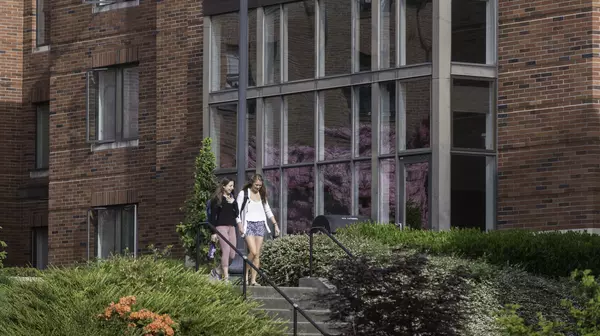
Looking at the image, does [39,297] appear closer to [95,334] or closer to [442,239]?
[95,334]

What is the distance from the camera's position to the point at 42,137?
38875mm

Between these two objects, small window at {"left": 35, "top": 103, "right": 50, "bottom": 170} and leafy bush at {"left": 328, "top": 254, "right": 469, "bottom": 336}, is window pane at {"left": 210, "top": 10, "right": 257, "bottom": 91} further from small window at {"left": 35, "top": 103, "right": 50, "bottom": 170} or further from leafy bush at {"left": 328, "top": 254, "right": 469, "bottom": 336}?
leafy bush at {"left": 328, "top": 254, "right": 469, "bottom": 336}

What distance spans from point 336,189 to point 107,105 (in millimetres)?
8251

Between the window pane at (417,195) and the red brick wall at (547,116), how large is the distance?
4.44ft

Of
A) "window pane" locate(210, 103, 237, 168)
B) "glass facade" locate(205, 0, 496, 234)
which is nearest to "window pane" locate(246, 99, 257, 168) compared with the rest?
"glass facade" locate(205, 0, 496, 234)

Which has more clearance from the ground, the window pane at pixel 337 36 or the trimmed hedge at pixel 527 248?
the window pane at pixel 337 36

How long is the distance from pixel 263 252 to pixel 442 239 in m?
2.94

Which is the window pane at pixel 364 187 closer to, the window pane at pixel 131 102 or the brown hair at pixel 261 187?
the brown hair at pixel 261 187

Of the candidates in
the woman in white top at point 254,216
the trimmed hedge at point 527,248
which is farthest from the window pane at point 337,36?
the woman in white top at point 254,216

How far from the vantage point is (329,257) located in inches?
905

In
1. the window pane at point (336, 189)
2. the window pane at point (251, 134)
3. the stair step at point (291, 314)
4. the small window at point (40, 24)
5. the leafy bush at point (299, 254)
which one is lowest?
the stair step at point (291, 314)

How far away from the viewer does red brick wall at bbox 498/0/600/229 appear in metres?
27.1

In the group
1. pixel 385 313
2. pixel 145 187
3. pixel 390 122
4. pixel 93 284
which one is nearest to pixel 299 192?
pixel 390 122

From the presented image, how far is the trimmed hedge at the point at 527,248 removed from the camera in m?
23.6
